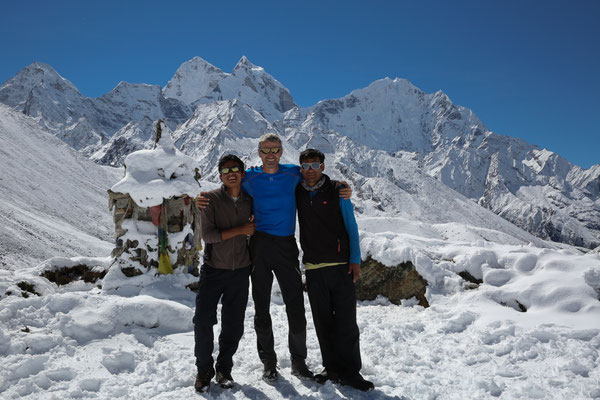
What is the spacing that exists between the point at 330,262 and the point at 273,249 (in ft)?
2.19

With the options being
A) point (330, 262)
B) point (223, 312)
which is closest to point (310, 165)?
point (330, 262)

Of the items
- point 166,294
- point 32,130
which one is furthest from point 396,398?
point 32,130

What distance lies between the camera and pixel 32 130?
200 feet

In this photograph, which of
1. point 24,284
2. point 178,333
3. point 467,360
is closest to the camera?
point 467,360

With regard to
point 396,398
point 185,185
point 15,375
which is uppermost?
point 185,185

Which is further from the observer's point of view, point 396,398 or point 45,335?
point 45,335

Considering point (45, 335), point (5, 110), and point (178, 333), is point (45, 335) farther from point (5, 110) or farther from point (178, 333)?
point (5, 110)

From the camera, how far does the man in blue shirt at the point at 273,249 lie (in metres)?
4.50

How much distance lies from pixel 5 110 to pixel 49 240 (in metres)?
51.7

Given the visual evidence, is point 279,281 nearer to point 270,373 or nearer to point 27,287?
point 270,373

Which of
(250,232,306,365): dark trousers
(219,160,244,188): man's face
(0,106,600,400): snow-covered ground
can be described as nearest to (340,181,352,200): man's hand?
(250,232,306,365): dark trousers

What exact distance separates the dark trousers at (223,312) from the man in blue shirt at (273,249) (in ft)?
0.72

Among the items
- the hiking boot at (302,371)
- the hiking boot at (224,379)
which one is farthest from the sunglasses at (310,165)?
the hiking boot at (224,379)

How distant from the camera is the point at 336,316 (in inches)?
179
